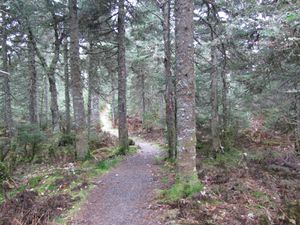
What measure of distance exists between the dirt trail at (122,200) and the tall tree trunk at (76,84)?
163 centimetres

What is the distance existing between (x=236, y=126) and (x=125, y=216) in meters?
10.1

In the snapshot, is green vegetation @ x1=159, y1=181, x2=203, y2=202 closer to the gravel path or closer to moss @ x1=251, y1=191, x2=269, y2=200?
the gravel path

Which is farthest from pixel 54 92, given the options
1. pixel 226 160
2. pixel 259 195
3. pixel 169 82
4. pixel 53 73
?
pixel 259 195

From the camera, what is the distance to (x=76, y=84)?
9.86 m

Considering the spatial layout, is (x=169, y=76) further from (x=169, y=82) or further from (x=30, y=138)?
(x=30, y=138)

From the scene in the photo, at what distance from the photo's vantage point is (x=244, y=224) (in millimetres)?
4879

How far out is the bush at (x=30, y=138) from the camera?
440 inches

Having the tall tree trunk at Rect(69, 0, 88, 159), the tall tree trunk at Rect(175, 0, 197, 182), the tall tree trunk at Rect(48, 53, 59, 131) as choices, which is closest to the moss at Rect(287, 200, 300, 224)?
the tall tree trunk at Rect(175, 0, 197, 182)

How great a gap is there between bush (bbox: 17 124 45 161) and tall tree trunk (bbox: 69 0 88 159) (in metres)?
2.44

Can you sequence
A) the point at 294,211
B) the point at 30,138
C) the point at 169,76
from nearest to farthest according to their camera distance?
the point at 294,211 < the point at 169,76 < the point at 30,138

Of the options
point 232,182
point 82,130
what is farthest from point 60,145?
point 232,182

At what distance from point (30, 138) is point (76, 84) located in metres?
3.33

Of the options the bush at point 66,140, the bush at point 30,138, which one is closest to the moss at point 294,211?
the bush at point 30,138

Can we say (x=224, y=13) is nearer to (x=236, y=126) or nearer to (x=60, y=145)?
(x=236, y=126)
